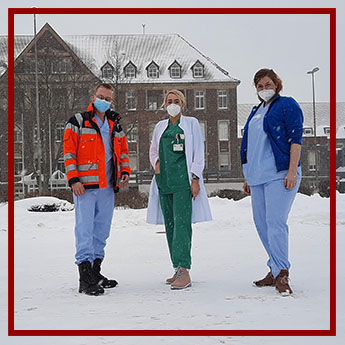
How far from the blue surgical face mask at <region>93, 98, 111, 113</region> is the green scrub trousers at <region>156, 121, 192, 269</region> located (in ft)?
1.46

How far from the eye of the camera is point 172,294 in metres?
4.26

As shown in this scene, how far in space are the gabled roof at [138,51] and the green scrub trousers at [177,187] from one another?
1.40ft

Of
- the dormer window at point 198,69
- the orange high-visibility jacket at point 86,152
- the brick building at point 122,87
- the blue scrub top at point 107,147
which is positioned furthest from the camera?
the blue scrub top at point 107,147

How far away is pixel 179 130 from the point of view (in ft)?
14.7

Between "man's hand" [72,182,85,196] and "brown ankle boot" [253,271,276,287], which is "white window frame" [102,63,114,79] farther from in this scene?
"brown ankle boot" [253,271,276,287]

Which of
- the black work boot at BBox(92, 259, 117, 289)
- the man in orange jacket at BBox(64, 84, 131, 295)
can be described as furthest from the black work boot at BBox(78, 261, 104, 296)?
the black work boot at BBox(92, 259, 117, 289)

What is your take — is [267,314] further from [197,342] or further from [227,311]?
[197,342]

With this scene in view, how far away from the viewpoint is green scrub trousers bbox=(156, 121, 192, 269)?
4.48 m

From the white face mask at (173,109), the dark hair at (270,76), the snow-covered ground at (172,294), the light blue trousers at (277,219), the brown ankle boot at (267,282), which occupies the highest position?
the dark hair at (270,76)

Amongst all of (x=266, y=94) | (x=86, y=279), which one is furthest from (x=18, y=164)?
(x=266, y=94)

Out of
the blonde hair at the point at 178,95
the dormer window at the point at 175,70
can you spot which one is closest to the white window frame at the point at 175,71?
the dormer window at the point at 175,70

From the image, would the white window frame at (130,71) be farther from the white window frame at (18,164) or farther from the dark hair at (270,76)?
the white window frame at (18,164)

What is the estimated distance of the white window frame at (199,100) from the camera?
4552 millimetres

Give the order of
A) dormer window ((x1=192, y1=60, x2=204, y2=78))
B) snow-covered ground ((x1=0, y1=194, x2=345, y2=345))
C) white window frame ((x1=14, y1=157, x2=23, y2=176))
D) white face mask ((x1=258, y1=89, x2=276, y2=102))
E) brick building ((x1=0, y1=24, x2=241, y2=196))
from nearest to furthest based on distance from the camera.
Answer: snow-covered ground ((x1=0, y1=194, x2=345, y2=345)), white window frame ((x1=14, y1=157, x2=23, y2=176)), brick building ((x1=0, y1=24, x2=241, y2=196)), dormer window ((x1=192, y1=60, x2=204, y2=78)), white face mask ((x1=258, y1=89, x2=276, y2=102))
